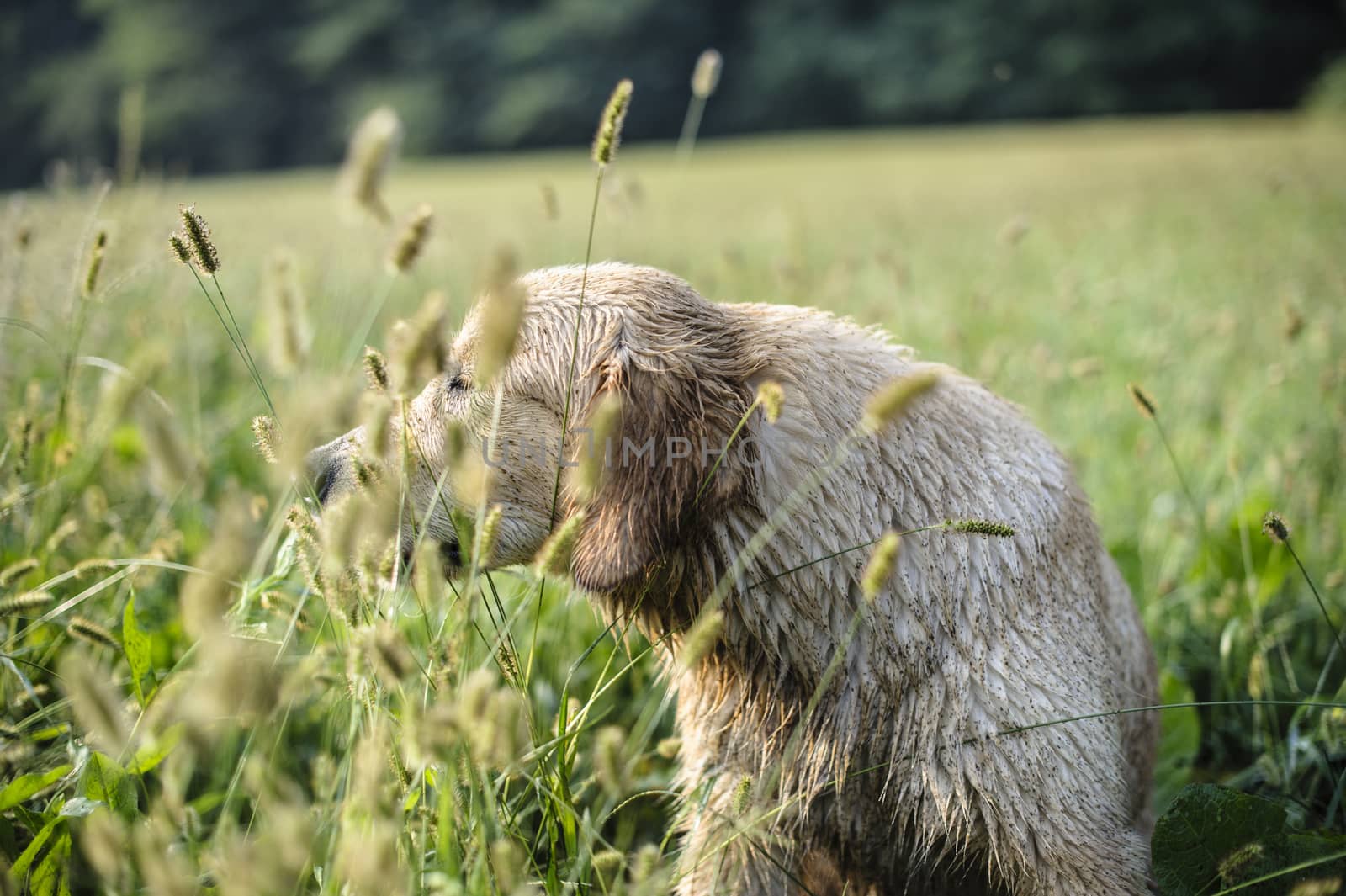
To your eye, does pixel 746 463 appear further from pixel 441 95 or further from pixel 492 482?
pixel 441 95

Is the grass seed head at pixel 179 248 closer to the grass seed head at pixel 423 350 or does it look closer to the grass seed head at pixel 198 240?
the grass seed head at pixel 198 240

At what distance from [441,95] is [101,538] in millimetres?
28658

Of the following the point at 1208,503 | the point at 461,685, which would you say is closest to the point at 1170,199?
the point at 1208,503

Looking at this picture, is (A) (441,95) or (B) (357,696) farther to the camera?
(A) (441,95)

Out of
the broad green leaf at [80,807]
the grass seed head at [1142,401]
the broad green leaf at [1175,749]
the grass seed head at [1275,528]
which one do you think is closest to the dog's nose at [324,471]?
the broad green leaf at [80,807]

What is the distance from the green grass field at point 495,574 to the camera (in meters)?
1.23

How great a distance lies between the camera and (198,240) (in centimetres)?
142

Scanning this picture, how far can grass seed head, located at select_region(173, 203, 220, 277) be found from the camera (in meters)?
1.42

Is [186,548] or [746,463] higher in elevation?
[746,463]

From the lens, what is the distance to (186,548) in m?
2.88

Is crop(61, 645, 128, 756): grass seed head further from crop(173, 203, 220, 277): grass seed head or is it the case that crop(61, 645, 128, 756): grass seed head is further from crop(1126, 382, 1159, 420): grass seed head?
crop(1126, 382, 1159, 420): grass seed head

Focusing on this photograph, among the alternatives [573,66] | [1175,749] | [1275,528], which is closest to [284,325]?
[1275,528]

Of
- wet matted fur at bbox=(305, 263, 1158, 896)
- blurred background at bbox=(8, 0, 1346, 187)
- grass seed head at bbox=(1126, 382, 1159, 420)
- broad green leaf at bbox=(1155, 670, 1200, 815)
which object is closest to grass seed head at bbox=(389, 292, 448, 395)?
wet matted fur at bbox=(305, 263, 1158, 896)

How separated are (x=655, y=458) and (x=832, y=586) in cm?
40
